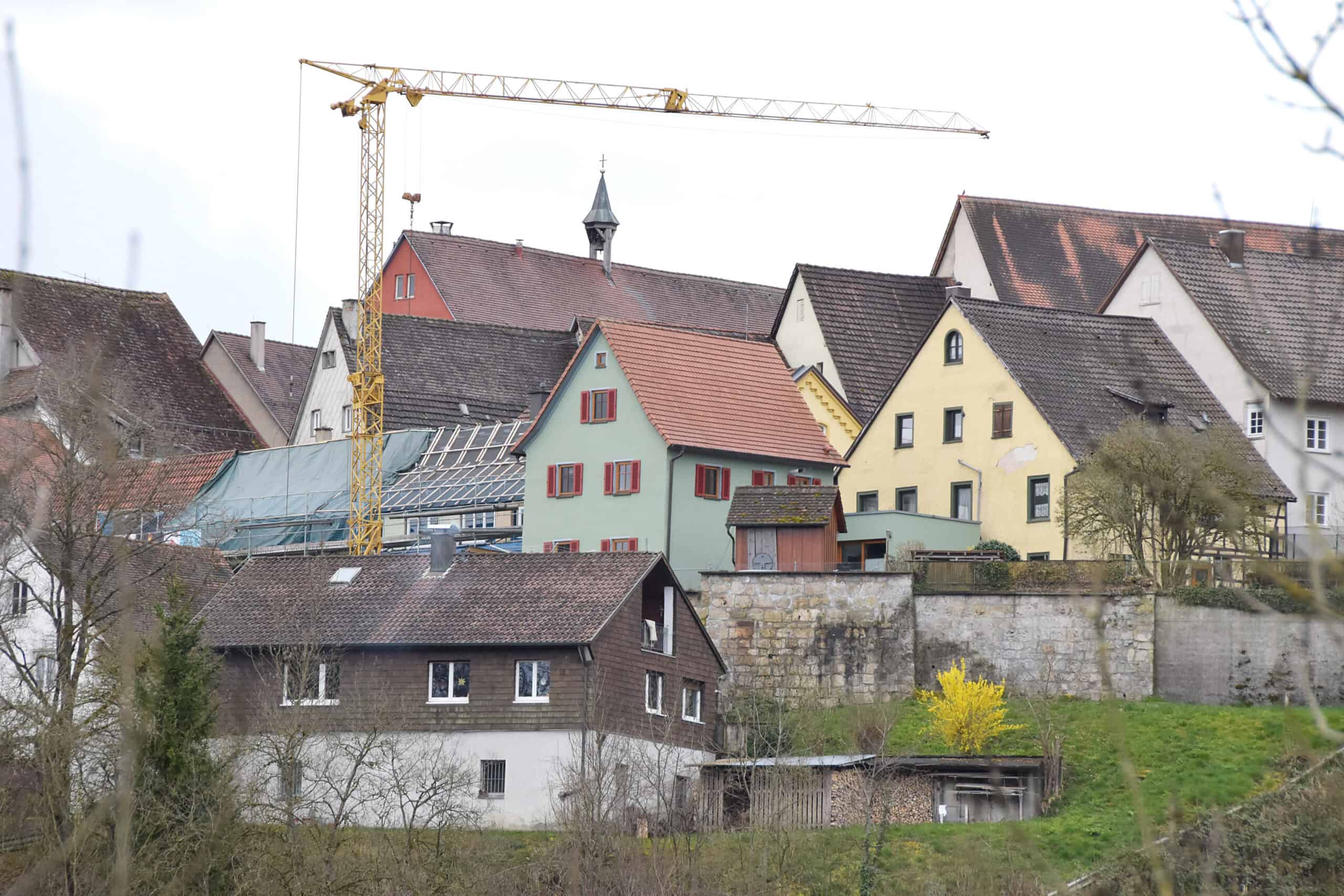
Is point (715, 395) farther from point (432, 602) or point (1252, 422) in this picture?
point (1252, 422)

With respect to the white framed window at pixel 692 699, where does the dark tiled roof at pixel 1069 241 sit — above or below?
above

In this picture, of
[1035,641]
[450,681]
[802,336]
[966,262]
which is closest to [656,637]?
[450,681]

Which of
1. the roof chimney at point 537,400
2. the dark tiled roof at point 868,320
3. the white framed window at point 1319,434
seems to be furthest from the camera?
the dark tiled roof at point 868,320

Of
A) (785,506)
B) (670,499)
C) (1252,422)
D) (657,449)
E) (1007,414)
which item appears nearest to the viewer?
(785,506)

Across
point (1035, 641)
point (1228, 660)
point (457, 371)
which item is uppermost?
point (457, 371)

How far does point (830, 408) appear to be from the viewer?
205 feet

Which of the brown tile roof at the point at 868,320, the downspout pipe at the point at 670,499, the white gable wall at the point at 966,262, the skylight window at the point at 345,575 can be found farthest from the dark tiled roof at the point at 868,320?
the skylight window at the point at 345,575

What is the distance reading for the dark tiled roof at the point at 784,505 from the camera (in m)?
49.5

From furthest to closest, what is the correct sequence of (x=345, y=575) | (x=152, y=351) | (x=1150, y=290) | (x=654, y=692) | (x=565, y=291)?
(x=565, y=291), (x=152, y=351), (x=1150, y=290), (x=345, y=575), (x=654, y=692)

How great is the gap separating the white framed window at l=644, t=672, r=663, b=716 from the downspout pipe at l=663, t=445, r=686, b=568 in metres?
6.25

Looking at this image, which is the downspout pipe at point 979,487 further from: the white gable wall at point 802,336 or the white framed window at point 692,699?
the white gable wall at point 802,336

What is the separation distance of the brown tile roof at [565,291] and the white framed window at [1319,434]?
3162 cm

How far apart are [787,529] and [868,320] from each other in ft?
58.4

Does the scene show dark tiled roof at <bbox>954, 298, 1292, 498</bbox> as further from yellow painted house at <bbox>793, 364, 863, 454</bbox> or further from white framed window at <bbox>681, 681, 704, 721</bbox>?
white framed window at <bbox>681, 681, 704, 721</bbox>
